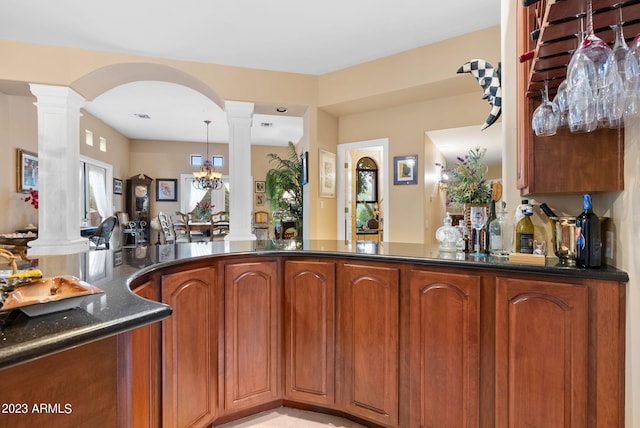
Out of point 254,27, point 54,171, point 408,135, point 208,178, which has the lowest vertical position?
point 54,171

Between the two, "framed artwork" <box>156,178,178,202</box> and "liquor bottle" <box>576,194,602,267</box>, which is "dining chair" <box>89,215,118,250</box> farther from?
"liquor bottle" <box>576,194,602,267</box>

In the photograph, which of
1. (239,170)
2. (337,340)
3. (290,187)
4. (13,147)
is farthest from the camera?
(290,187)

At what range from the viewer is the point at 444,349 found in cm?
169

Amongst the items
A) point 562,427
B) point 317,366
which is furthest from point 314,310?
point 562,427

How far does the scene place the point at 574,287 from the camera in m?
1.41

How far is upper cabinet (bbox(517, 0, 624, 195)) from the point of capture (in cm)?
121

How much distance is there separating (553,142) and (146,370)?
6.73 feet

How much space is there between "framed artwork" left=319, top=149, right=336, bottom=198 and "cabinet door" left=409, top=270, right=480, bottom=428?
292 cm

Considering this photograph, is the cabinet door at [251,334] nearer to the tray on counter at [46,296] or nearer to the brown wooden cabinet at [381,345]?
the brown wooden cabinet at [381,345]

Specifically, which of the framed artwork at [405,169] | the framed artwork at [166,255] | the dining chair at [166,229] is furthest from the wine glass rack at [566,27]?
the dining chair at [166,229]

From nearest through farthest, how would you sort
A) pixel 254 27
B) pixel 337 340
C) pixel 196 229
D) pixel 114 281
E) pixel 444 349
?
pixel 114 281, pixel 444 349, pixel 337 340, pixel 254 27, pixel 196 229

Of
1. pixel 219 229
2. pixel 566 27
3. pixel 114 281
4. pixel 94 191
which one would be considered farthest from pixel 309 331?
pixel 94 191

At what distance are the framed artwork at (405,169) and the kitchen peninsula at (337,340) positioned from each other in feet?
8.95

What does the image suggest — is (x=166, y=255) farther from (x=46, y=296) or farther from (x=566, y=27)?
(x=566, y=27)
